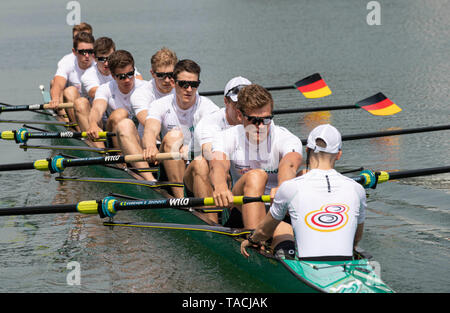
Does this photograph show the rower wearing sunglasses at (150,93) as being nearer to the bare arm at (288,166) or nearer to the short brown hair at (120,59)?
the short brown hair at (120,59)

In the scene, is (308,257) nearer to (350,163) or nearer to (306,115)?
(350,163)

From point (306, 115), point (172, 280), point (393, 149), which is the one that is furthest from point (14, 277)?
point (306, 115)

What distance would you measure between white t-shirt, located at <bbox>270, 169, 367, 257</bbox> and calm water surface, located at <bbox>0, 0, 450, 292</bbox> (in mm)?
1042

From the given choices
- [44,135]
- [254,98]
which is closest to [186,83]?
[254,98]

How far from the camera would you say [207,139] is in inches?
265

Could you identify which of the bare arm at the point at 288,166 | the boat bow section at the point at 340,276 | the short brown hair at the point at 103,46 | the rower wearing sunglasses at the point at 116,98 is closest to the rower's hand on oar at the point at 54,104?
the short brown hair at the point at 103,46

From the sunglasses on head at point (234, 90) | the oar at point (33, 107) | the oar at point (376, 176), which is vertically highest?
the oar at point (33, 107)

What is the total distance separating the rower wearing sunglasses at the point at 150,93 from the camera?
27.1 feet

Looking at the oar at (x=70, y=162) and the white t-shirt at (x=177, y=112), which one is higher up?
the white t-shirt at (x=177, y=112)

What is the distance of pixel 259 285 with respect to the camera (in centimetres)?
539

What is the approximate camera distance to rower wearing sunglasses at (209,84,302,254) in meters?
5.54

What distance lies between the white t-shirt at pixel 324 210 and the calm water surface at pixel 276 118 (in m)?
1.04

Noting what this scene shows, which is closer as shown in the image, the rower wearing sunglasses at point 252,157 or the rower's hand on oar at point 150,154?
the rower wearing sunglasses at point 252,157

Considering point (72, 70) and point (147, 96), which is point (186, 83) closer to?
point (147, 96)
